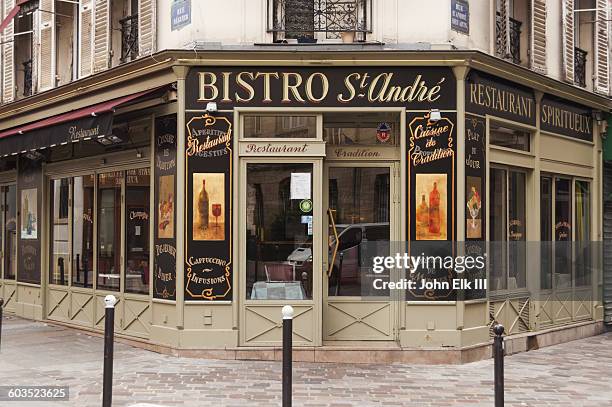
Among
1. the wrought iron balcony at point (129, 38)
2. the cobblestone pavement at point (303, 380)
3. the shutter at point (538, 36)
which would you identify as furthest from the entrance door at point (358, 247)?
the wrought iron balcony at point (129, 38)

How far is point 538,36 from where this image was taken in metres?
12.0

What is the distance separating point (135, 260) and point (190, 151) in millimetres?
2154

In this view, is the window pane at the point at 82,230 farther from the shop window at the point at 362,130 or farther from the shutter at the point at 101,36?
the shop window at the point at 362,130

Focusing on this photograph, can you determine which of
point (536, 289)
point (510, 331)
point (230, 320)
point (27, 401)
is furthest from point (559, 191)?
point (27, 401)

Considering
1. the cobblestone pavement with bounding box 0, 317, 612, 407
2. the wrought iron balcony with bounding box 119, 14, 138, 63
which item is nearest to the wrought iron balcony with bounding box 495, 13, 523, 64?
the cobblestone pavement with bounding box 0, 317, 612, 407

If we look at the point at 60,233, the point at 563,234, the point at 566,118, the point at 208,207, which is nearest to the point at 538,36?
the point at 566,118

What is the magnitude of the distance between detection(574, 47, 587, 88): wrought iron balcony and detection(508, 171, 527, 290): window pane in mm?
2638

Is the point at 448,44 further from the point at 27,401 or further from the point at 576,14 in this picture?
the point at 27,401

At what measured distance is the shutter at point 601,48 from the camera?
13.6 meters

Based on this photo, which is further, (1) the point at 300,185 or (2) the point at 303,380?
(1) the point at 300,185

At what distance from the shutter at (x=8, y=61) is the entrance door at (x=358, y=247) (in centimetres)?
759

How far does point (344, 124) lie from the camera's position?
34.0 ft

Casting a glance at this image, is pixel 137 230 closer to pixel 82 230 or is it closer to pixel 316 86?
pixel 82 230

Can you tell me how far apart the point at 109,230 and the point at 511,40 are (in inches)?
265
